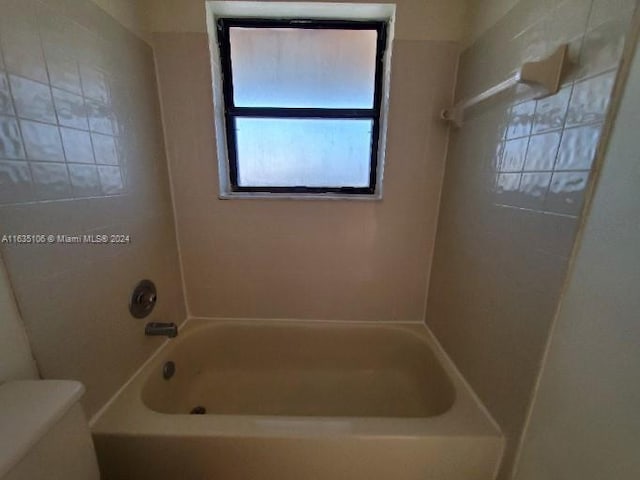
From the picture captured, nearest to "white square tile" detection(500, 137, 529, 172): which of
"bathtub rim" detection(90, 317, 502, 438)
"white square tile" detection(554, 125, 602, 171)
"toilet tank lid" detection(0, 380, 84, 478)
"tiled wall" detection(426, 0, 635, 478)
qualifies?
"tiled wall" detection(426, 0, 635, 478)

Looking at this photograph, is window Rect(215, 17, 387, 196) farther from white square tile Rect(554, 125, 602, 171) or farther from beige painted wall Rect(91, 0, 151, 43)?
white square tile Rect(554, 125, 602, 171)

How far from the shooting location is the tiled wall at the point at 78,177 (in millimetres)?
623

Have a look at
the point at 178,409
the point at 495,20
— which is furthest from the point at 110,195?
the point at 495,20

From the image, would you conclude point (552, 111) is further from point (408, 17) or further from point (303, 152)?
point (303, 152)

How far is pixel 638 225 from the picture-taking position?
1.53ft

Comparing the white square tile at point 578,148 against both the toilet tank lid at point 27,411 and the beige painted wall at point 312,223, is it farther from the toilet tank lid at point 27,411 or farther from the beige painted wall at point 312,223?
the toilet tank lid at point 27,411

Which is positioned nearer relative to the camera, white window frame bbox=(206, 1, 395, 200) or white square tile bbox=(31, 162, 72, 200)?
white square tile bbox=(31, 162, 72, 200)

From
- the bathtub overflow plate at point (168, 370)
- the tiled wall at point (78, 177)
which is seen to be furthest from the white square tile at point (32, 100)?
the bathtub overflow plate at point (168, 370)

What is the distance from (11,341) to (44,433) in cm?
26

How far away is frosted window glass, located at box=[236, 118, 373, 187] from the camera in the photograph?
1.35 meters

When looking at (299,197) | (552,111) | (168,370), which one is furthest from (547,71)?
(168,370)

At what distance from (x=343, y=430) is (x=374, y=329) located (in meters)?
0.68

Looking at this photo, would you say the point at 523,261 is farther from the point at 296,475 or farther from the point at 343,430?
the point at 296,475

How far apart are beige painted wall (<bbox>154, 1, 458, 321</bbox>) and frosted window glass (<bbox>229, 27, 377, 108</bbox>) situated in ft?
0.64
